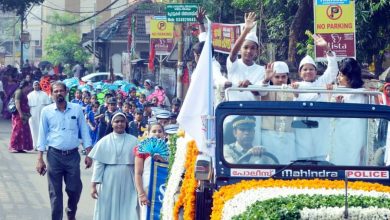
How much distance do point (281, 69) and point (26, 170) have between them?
11.2m

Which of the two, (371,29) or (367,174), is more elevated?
(371,29)

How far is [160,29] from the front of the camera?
99.2ft

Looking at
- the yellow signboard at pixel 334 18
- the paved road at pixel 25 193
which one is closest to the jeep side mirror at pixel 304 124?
the paved road at pixel 25 193

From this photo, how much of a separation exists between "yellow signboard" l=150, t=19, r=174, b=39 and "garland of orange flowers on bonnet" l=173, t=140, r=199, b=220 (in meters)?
20.7

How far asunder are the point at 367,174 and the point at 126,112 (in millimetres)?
13896

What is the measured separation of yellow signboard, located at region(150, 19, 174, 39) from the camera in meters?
30.1

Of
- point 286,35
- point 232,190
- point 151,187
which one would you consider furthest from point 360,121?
point 286,35

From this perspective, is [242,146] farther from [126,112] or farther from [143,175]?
[126,112]

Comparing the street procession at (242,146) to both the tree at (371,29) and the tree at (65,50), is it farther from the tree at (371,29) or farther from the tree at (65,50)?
the tree at (65,50)

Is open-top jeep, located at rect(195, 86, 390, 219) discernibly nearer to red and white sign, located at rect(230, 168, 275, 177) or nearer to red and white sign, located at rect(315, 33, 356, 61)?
red and white sign, located at rect(230, 168, 275, 177)

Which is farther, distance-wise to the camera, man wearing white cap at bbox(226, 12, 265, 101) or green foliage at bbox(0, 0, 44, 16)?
green foliage at bbox(0, 0, 44, 16)

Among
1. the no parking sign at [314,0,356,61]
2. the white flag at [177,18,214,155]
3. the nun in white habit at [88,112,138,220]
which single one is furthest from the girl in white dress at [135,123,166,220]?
the no parking sign at [314,0,356,61]

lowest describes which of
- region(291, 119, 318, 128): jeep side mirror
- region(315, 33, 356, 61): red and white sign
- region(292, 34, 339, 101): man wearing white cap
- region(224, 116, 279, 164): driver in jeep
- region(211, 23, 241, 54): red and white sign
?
region(224, 116, 279, 164): driver in jeep

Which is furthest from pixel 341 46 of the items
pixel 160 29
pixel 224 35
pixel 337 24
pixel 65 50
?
pixel 65 50
